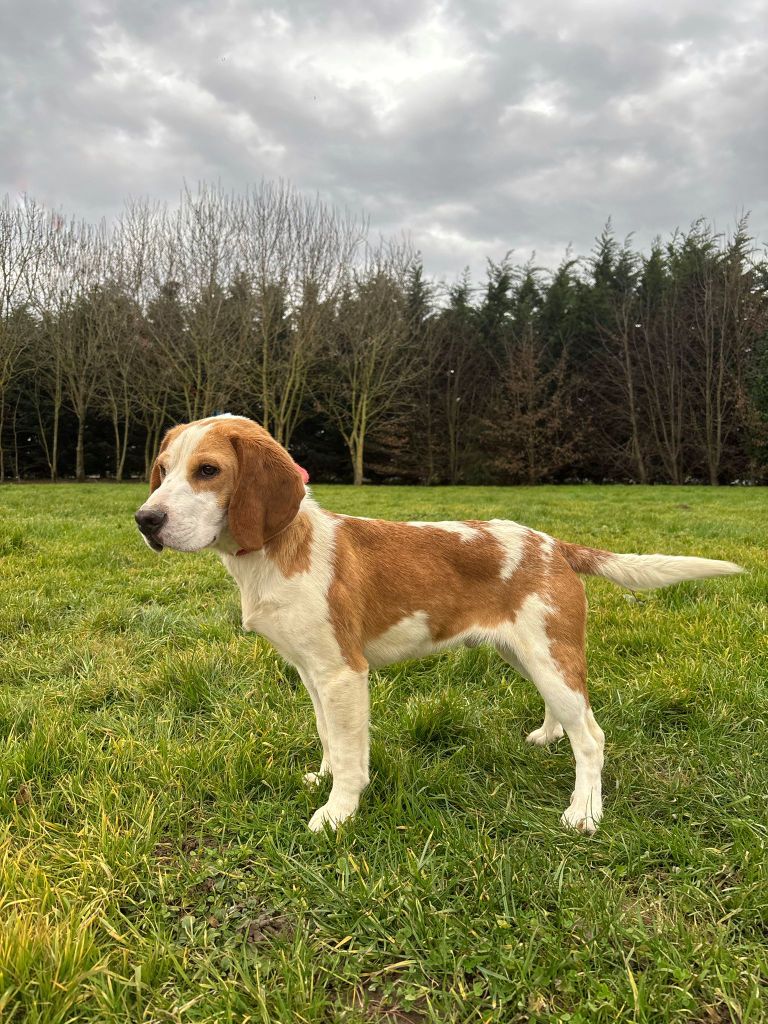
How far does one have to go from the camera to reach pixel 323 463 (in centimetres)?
3594

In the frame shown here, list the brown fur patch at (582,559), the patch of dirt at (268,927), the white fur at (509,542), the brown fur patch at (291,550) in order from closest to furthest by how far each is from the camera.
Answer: the patch of dirt at (268,927)
the brown fur patch at (291,550)
the white fur at (509,542)
the brown fur patch at (582,559)

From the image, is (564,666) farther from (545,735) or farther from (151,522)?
(151,522)

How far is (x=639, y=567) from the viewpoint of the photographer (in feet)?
9.87

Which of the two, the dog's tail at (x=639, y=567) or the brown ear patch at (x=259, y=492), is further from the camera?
the dog's tail at (x=639, y=567)

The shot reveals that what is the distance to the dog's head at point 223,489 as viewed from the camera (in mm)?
2348

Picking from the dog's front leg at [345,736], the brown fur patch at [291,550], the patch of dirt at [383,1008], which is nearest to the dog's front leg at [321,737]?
the dog's front leg at [345,736]

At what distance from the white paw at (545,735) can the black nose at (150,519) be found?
2112 mm

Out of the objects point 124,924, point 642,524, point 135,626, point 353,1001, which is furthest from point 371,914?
point 642,524

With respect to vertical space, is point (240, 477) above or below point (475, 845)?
above

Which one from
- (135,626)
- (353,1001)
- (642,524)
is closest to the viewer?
(353,1001)

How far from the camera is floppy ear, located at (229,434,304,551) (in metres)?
2.44

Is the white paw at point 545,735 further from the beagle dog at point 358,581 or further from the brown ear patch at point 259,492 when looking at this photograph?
the brown ear patch at point 259,492

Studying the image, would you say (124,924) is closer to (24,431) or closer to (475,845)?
(475,845)

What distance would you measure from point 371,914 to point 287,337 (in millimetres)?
29864
